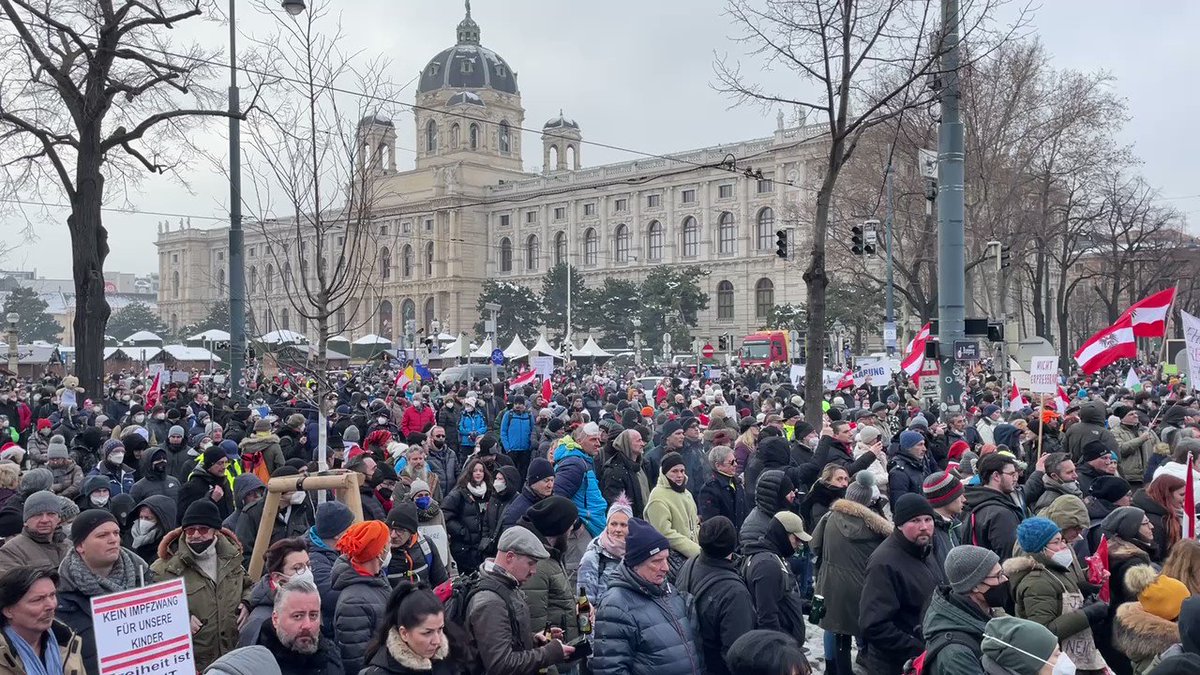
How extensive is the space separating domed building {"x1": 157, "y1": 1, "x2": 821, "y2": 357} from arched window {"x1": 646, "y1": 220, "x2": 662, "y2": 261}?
76 mm

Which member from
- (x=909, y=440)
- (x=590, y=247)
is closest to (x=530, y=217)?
(x=590, y=247)

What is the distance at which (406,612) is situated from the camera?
Result: 3926mm

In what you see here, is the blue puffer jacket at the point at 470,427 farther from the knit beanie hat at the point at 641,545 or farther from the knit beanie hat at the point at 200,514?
the knit beanie hat at the point at 641,545

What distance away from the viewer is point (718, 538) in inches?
197

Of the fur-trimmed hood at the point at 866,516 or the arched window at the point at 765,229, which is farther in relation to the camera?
the arched window at the point at 765,229

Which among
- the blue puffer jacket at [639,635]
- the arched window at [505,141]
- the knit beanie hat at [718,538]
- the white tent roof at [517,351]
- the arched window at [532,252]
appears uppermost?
the arched window at [505,141]

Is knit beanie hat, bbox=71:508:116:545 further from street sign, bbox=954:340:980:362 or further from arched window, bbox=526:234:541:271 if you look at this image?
arched window, bbox=526:234:541:271

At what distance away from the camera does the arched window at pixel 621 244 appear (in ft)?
266

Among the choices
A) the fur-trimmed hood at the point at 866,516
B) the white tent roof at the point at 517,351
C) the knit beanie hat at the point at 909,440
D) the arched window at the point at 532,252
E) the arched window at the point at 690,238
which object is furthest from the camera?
the arched window at the point at 532,252

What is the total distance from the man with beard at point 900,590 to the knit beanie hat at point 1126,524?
0.89 metres

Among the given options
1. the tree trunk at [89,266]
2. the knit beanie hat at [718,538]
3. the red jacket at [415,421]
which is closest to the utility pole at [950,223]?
the red jacket at [415,421]

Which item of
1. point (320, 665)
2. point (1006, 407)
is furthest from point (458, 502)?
point (1006, 407)

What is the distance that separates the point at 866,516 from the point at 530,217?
82021 mm

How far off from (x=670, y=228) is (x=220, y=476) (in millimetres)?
70571
